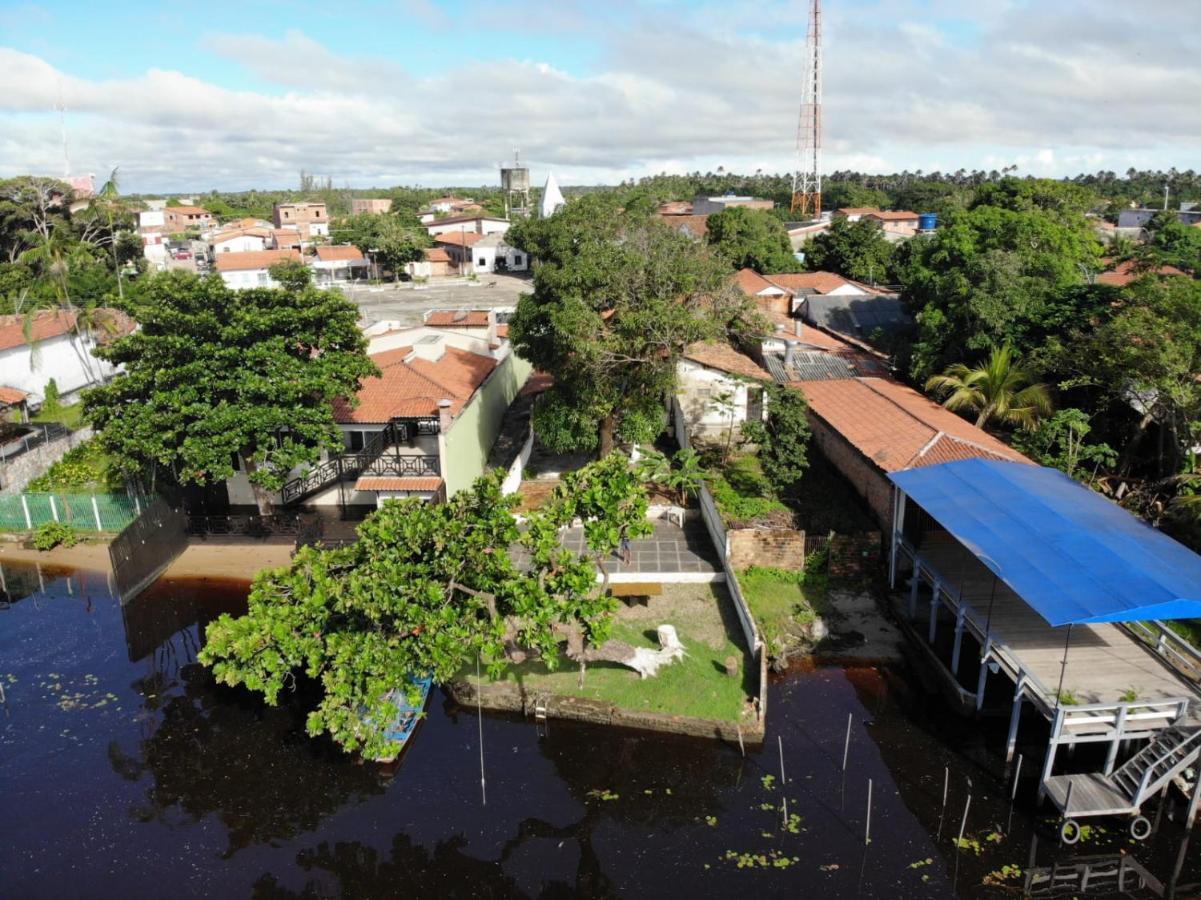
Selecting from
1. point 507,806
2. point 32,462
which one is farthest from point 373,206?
point 507,806

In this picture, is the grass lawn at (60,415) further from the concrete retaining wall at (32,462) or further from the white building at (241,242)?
the white building at (241,242)

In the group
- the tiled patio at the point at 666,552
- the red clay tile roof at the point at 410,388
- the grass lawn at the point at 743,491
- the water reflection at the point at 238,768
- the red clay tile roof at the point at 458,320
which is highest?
the red clay tile roof at the point at 458,320

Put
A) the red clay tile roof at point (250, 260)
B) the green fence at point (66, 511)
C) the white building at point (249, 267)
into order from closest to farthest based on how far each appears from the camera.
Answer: the green fence at point (66, 511)
the white building at point (249, 267)
the red clay tile roof at point (250, 260)

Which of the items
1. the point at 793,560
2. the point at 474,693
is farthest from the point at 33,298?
the point at 793,560

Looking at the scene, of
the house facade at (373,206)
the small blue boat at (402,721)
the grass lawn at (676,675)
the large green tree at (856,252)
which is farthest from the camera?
the house facade at (373,206)

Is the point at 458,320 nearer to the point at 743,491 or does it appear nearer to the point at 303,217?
the point at 743,491

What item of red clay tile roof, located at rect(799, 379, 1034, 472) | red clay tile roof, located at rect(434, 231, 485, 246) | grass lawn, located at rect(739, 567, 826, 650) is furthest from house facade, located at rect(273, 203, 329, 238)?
grass lawn, located at rect(739, 567, 826, 650)

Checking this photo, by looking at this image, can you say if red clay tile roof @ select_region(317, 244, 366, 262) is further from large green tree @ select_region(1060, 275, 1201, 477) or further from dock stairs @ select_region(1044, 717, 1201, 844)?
dock stairs @ select_region(1044, 717, 1201, 844)

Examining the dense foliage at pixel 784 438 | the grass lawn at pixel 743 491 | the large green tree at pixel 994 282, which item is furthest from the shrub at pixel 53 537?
the large green tree at pixel 994 282
